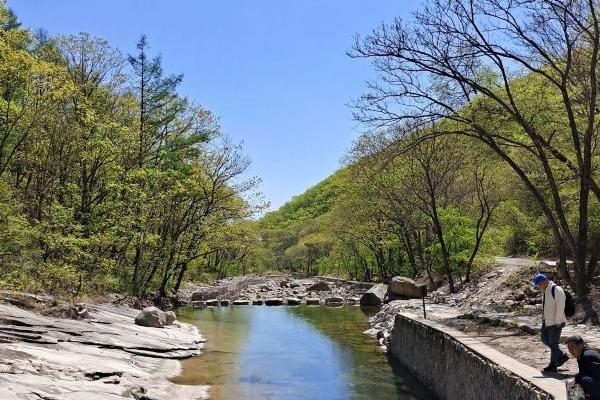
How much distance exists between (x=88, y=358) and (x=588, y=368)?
11972 millimetres

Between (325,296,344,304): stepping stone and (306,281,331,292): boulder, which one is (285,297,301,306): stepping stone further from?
(306,281,331,292): boulder

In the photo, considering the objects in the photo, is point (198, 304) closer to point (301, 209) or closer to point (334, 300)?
point (334, 300)

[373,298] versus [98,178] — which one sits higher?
[98,178]

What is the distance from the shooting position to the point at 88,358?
559 inches

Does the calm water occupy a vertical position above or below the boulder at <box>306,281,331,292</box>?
below

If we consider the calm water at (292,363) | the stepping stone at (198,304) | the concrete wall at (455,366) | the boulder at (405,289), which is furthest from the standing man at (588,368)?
the stepping stone at (198,304)

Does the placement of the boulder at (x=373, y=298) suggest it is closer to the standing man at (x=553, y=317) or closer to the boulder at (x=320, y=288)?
the boulder at (x=320, y=288)

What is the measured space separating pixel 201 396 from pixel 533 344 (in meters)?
7.77

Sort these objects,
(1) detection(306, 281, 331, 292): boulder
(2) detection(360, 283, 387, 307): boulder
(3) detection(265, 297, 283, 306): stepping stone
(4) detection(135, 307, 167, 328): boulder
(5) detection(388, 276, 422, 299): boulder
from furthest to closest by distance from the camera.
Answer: (1) detection(306, 281, 331, 292): boulder → (3) detection(265, 297, 283, 306): stepping stone → (2) detection(360, 283, 387, 307): boulder → (5) detection(388, 276, 422, 299): boulder → (4) detection(135, 307, 167, 328): boulder

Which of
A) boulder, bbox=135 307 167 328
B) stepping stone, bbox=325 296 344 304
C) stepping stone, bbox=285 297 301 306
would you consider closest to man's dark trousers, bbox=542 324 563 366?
boulder, bbox=135 307 167 328

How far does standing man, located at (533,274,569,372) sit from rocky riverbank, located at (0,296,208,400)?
7.91 metres

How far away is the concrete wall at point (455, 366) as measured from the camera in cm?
850

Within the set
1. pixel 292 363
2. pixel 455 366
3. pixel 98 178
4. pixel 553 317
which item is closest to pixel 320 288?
pixel 98 178

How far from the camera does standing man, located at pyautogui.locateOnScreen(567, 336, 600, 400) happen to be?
610 centimetres
